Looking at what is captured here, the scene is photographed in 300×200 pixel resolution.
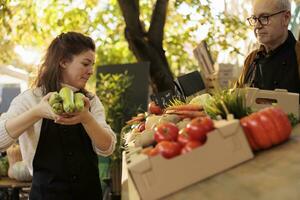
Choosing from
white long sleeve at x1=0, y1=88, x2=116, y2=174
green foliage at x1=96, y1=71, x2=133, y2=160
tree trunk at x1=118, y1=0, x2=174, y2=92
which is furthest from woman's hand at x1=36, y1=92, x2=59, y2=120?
green foliage at x1=96, y1=71, x2=133, y2=160

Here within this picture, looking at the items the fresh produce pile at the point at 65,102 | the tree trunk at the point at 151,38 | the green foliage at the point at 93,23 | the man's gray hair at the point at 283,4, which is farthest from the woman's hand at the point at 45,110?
the tree trunk at the point at 151,38

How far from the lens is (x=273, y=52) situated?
2.95 m

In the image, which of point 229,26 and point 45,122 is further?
point 229,26

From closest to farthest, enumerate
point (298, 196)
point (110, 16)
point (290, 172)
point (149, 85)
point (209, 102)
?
point (298, 196) → point (290, 172) → point (209, 102) → point (149, 85) → point (110, 16)

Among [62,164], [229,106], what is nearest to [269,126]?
[229,106]

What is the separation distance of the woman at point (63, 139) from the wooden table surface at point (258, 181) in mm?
783

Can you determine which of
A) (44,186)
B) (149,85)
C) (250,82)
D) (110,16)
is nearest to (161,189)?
(44,186)

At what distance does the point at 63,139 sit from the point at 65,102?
1.14 feet

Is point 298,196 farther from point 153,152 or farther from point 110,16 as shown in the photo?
point 110,16

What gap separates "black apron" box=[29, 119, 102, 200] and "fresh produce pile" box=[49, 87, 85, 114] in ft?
0.93

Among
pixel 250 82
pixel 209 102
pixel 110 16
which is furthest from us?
pixel 110 16

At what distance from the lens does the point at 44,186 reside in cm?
240

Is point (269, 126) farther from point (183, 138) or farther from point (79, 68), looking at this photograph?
point (79, 68)

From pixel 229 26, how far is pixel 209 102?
387cm
